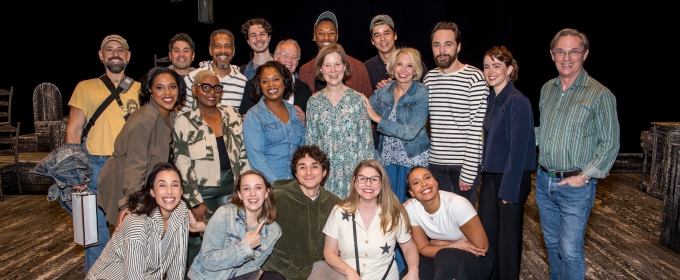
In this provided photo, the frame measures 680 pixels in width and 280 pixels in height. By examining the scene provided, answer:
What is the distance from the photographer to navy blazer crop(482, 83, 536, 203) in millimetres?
2887

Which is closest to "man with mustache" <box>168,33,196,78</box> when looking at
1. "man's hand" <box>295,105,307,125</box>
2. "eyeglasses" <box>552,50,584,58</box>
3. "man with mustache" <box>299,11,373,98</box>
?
"man with mustache" <box>299,11,373,98</box>

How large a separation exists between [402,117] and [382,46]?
2.65 feet

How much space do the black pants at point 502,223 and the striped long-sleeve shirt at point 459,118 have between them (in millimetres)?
153

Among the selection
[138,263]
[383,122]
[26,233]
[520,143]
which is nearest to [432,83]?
[383,122]

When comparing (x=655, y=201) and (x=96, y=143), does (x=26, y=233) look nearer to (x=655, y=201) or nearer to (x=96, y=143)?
(x=96, y=143)

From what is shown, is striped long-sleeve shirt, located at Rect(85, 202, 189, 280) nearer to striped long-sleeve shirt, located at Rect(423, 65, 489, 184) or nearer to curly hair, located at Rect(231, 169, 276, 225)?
curly hair, located at Rect(231, 169, 276, 225)

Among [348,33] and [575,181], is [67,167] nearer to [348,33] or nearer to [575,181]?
[575,181]

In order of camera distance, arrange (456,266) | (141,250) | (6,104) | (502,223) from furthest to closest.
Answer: (6,104) → (502,223) → (456,266) → (141,250)

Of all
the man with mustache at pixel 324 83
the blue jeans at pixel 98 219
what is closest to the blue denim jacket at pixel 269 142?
the man with mustache at pixel 324 83

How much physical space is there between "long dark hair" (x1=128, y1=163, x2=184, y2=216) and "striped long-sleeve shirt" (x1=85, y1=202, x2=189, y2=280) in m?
0.03

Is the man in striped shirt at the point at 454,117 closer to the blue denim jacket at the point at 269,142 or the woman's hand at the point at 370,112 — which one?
the woman's hand at the point at 370,112

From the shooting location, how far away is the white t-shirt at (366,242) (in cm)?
280

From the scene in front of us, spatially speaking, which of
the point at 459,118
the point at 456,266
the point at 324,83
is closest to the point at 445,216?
the point at 456,266

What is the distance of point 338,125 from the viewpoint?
3.16 m
